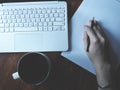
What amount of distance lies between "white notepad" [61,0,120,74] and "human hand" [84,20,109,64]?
30mm

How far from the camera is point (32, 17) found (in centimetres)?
88

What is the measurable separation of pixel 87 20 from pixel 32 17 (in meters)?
0.20

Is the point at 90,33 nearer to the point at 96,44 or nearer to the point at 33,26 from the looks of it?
the point at 96,44

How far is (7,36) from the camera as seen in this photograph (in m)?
0.89

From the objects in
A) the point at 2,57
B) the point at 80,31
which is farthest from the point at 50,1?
the point at 2,57

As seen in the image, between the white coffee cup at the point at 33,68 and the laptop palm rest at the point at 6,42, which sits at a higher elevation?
the laptop palm rest at the point at 6,42

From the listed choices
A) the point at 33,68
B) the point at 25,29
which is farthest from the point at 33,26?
the point at 33,68

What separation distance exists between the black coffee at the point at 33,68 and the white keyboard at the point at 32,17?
0.46 feet

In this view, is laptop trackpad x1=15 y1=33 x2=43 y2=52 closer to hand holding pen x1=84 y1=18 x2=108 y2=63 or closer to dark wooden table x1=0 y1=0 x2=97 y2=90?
dark wooden table x1=0 y1=0 x2=97 y2=90

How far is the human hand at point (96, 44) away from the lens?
821 millimetres

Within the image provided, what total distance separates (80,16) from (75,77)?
22cm

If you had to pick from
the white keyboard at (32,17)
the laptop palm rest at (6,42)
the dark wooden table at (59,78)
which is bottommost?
the dark wooden table at (59,78)

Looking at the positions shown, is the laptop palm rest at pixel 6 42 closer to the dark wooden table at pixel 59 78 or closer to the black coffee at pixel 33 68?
the dark wooden table at pixel 59 78

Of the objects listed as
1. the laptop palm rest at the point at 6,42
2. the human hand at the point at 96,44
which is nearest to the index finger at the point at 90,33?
the human hand at the point at 96,44
